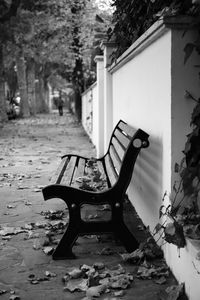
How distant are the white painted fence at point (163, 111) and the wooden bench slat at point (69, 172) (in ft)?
2.72

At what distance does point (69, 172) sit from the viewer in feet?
21.2

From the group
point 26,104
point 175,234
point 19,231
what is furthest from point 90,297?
point 26,104

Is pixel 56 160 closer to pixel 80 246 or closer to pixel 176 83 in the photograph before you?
pixel 80 246

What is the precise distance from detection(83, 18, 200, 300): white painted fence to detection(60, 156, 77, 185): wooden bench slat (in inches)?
32.7

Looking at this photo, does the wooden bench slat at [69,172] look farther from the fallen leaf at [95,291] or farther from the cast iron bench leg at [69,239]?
the fallen leaf at [95,291]

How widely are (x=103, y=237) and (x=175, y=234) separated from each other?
1870 millimetres

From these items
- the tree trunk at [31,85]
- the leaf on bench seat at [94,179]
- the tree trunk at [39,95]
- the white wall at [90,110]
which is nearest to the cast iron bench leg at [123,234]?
the leaf on bench seat at [94,179]

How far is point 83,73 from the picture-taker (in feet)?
99.0

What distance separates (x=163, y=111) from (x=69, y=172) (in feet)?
6.95

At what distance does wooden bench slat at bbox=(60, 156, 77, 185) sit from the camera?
18.9ft

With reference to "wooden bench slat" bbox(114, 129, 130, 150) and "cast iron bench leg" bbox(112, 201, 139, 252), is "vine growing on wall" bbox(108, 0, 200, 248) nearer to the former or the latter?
"cast iron bench leg" bbox(112, 201, 139, 252)

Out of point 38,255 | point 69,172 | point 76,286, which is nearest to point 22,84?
point 69,172

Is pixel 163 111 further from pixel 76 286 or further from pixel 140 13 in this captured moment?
pixel 140 13

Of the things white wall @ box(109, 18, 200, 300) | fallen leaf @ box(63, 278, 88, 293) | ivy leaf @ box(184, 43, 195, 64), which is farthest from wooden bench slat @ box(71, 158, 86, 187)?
ivy leaf @ box(184, 43, 195, 64)
